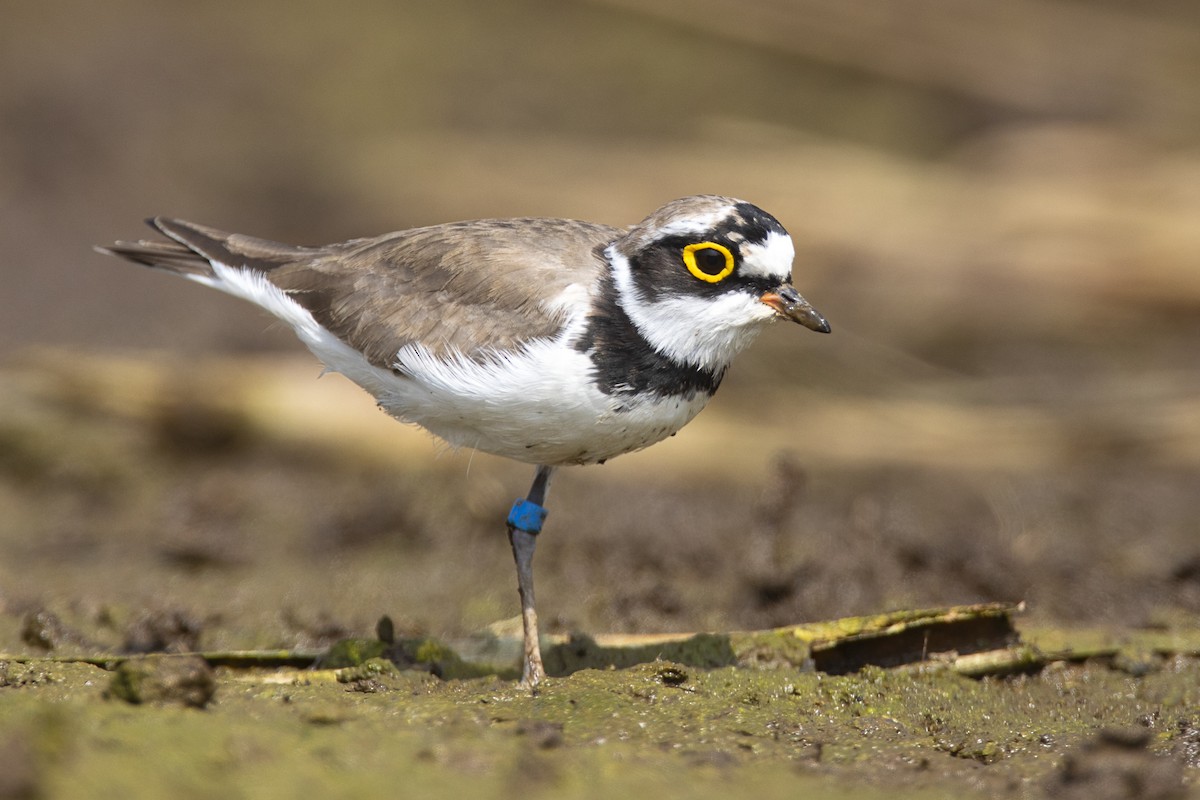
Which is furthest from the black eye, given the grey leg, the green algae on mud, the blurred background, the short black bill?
the blurred background

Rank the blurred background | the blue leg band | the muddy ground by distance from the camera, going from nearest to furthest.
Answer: the muddy ground, the blue leg band, the blurred background

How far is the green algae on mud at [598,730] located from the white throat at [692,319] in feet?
4.10

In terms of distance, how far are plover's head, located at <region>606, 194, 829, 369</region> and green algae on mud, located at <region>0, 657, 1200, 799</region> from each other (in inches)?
51.9

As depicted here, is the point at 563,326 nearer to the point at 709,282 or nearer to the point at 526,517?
the point at 709,282

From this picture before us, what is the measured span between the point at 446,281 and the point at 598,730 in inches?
81.3

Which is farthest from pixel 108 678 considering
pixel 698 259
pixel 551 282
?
pixel 698 259

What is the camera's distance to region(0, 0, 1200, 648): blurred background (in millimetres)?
7129

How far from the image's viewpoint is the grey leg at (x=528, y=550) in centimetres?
533

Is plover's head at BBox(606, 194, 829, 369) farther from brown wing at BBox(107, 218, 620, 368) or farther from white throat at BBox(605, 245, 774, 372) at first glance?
brown wing at BBox(107, 218, 620, 368)

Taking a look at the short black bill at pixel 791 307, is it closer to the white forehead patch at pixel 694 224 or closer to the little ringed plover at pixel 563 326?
the little ringed plover at pixel 563 326

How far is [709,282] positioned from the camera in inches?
202

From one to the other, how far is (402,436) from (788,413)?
257cm

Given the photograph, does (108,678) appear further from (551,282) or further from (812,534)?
(812,534)

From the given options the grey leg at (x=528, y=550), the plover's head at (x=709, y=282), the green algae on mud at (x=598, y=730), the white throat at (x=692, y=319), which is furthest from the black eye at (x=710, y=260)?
the green algae on mud at (x=598, y=730)
